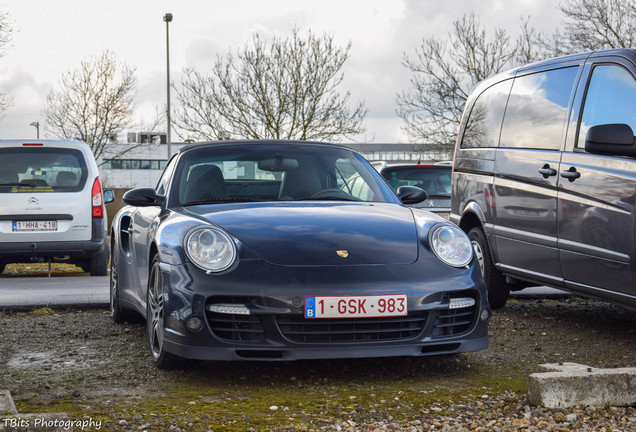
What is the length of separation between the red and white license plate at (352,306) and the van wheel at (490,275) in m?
3.07

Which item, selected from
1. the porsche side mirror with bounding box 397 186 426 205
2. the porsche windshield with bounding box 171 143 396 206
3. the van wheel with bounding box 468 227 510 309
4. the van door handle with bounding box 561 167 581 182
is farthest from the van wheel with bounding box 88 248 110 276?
the van door handle with bounding box 561 167 581 182

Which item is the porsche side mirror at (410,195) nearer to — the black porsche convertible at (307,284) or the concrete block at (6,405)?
the black porsche convertible at (307,284)

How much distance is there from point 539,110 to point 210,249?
325 centimetres

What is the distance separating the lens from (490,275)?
7.55 meters

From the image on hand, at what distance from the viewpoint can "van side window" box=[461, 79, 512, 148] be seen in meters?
7.59

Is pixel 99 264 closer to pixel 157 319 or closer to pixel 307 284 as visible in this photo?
pixel 157 319

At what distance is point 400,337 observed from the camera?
4.61 metres

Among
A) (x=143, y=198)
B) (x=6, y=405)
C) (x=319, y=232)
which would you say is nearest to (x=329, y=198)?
(x=319, y=232)

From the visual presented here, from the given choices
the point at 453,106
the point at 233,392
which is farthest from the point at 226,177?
the point at 453,106

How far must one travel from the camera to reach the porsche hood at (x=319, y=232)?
465 cm

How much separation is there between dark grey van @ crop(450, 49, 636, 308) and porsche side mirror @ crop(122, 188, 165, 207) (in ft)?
8.96

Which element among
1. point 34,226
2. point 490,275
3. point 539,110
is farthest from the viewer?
point 34,226

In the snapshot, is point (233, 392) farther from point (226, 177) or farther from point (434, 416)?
point (226, 177)

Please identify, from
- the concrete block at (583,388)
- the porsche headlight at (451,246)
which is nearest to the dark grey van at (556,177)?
the porsche headlight at (451,246)
